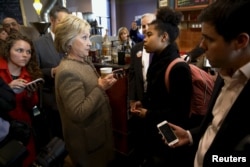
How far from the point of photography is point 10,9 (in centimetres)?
498

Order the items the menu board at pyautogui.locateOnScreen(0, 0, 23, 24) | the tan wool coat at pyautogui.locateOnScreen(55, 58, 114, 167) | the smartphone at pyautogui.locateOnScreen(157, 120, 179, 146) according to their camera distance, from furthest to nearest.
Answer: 1. the menu board at pyautogui.locateOnScreen(0, 0, 23, 24)
2. the tan wool coat at pyautogui.locateOnScreen(55, 58, 114, 167)
3. the smartphone at pyautogui.locateOnScreen(157, 120, 179, 146)

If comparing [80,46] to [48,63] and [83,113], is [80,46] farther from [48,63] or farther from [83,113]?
[48,63]

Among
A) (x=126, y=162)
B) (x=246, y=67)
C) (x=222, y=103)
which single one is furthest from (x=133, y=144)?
(x=246, y=67)

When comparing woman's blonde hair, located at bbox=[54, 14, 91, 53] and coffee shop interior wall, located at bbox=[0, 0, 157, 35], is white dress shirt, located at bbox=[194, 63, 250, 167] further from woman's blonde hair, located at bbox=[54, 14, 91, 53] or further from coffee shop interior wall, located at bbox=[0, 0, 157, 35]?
coffee shop interior wall, located at bbox=[0, 0, 157, 35]

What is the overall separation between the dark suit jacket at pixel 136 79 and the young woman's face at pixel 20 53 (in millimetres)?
1005

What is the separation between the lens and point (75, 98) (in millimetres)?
1286

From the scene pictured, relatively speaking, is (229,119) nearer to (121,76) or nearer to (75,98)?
(75,98)

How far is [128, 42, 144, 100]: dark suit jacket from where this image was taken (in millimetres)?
2033

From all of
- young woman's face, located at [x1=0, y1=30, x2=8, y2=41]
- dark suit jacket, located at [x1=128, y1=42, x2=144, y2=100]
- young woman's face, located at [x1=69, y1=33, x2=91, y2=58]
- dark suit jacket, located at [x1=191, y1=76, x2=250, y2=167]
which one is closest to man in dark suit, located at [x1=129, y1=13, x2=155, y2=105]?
dark suit jacket, located at [x1=128, y1=42, x2=144, y2=100]

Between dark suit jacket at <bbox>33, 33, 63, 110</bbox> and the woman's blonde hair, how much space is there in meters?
0.84

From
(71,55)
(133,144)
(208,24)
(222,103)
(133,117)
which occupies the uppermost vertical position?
(208,24)

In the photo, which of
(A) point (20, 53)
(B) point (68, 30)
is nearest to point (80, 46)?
(B) point (68, 30)

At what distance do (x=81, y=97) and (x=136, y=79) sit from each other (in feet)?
2.84

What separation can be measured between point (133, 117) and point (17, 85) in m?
1.07
